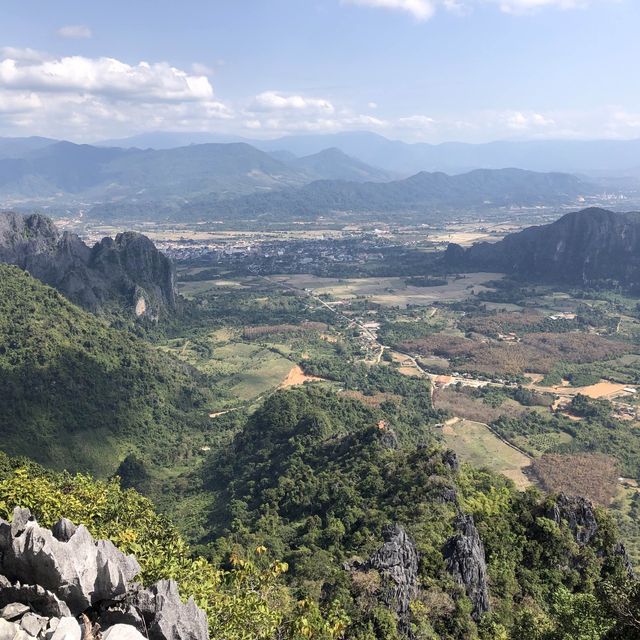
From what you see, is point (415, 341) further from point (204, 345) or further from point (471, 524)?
point (471, 524)

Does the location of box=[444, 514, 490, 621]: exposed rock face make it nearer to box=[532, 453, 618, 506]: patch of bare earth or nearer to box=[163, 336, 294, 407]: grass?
box=[532, 453, 618, 506]: patch of bare earth

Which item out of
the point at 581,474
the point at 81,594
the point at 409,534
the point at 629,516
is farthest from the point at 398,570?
the point at 581,474

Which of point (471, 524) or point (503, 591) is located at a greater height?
point (471, 524)

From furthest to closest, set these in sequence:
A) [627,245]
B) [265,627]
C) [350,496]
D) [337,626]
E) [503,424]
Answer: [627,245]
[503,424]
[350,496]
[337,626]
[265,627]

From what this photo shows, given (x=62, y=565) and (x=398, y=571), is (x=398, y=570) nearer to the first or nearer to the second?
(x=398, y=571)

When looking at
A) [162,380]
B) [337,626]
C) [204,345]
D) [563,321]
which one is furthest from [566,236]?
[337,626]

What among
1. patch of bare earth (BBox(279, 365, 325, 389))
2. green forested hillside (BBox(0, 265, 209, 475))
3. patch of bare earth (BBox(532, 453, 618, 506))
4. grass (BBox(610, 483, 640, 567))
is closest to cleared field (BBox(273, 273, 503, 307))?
patch of bare earth (BBox(279, 365, 325, 389))
